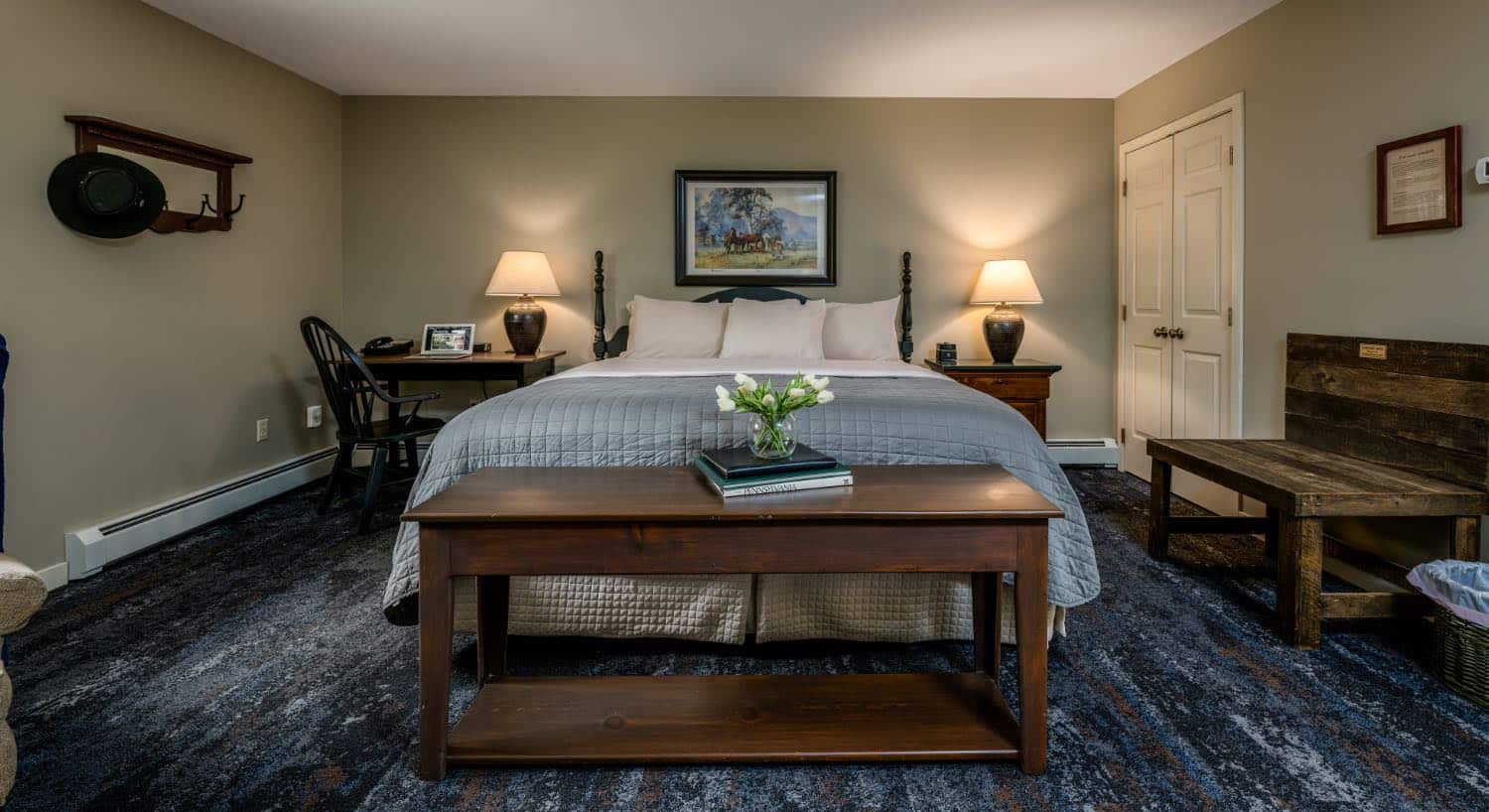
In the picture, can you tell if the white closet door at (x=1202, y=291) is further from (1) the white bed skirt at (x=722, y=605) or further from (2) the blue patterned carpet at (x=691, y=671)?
(1) the white bed skirt at (x=722, y=605)

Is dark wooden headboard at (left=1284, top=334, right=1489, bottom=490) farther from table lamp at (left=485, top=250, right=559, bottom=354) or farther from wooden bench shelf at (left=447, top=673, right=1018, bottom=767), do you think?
table lamp at (left=485, top=250, right=559, bottom=354)

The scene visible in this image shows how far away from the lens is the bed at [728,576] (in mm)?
1970

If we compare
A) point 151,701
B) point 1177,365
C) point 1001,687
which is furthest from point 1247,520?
point 151,701

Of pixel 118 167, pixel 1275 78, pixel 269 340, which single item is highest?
pixel 1275 78

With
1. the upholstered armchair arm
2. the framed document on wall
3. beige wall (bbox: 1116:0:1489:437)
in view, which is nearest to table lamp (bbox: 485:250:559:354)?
the upholstered armchair arm

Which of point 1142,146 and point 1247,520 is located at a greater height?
point 1142,146

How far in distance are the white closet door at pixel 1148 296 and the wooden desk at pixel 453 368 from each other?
3291mm

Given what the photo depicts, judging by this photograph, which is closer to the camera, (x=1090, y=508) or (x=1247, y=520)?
(x=1247, y=520)

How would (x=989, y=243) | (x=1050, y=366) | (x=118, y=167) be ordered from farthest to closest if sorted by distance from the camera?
(x=989, y=243), (x=1050, y=366), (x=118, y=167)

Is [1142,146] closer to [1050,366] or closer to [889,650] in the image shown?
[1050,366]

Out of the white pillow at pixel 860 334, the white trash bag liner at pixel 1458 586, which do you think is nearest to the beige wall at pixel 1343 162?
the white trash bag liner at pixel 1458 586

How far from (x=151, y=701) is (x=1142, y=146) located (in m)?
4.85

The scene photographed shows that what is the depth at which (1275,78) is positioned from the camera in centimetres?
303

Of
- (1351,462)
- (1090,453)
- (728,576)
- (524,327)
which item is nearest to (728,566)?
(728,576)
